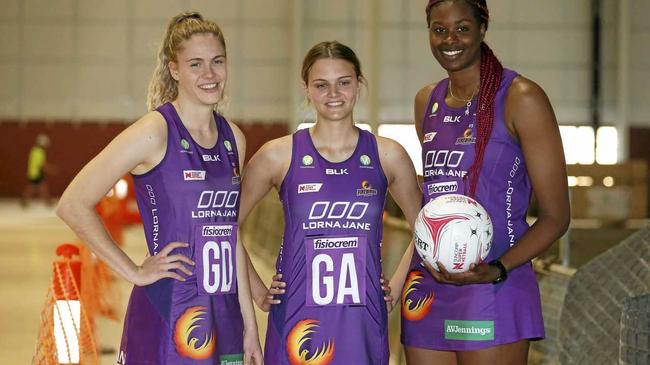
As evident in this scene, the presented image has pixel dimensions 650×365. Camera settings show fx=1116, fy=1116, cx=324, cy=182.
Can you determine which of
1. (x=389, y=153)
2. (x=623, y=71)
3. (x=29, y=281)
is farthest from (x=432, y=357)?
(x=623, y=71)

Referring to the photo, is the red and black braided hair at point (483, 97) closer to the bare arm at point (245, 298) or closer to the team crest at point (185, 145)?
the bare arm at point (245, 298)

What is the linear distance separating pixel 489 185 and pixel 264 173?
35.6 inches

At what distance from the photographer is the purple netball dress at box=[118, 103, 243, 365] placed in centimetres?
379

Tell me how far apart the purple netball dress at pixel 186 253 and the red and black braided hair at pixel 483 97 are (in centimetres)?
85

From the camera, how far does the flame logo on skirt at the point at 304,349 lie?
411 cm

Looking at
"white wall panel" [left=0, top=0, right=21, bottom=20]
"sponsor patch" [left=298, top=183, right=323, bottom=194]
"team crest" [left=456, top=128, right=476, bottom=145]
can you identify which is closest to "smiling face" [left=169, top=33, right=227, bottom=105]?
"sponsor patch" [left=298, top=183, right=323, bottom=194]

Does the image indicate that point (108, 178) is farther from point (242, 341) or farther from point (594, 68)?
point (594, 68)

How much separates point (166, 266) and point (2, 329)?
6647 mm

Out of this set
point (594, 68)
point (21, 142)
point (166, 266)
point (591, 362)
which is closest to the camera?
point (166, 266)

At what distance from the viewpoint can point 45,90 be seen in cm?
3231

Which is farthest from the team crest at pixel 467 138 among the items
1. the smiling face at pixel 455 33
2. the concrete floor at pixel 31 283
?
the concrete floor at pixel 31 283

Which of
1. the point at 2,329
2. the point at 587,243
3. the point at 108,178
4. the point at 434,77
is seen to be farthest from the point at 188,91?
the point at 434,77

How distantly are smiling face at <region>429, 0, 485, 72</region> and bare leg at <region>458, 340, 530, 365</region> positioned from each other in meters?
0.98

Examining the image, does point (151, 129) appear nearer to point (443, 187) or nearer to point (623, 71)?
point (443, 187)
